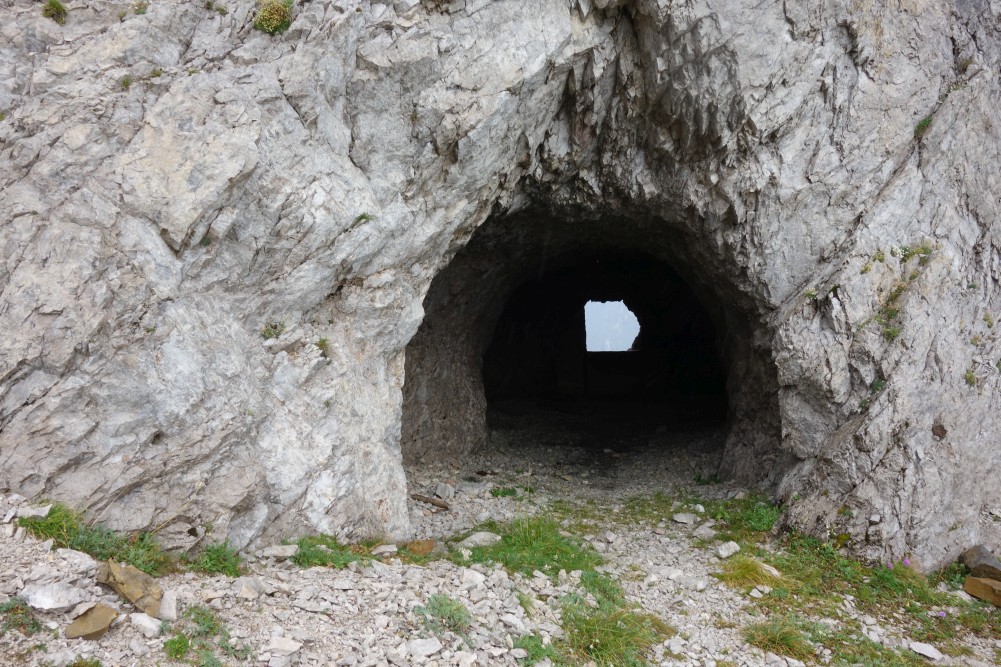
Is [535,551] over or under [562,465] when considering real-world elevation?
over

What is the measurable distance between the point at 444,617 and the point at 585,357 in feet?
59.8

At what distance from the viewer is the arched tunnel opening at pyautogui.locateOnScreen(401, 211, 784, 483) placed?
11.1 m

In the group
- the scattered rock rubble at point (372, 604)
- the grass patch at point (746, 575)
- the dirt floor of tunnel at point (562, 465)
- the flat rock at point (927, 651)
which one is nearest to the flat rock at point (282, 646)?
the scattered rock rubble at point (372, 604)

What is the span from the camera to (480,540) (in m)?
7.96

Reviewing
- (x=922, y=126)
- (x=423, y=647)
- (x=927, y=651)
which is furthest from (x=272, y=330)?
(x=922, y=126)

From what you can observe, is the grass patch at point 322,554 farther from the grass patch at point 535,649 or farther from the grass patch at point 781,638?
the grass patch at point 781,638

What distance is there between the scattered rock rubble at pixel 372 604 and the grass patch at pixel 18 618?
0.06 m

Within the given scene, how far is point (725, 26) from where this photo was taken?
8.00 meters

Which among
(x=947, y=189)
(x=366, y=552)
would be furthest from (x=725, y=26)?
(x=366, y=552)

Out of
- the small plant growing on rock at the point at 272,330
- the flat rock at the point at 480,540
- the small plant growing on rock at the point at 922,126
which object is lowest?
the flat rock at the point at 480,540

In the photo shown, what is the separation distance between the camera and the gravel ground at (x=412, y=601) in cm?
439

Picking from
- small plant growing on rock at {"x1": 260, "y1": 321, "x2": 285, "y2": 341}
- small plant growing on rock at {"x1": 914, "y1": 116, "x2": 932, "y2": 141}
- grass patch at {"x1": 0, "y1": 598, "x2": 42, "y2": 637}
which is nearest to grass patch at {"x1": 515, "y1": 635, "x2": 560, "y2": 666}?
grass patch at {"x1": 0, "y1": 598, "x2": 42, "y2": 637}

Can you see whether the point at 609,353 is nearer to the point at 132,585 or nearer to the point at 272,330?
the point at 272,330

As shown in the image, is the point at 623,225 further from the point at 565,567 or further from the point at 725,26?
the point at 565,567
